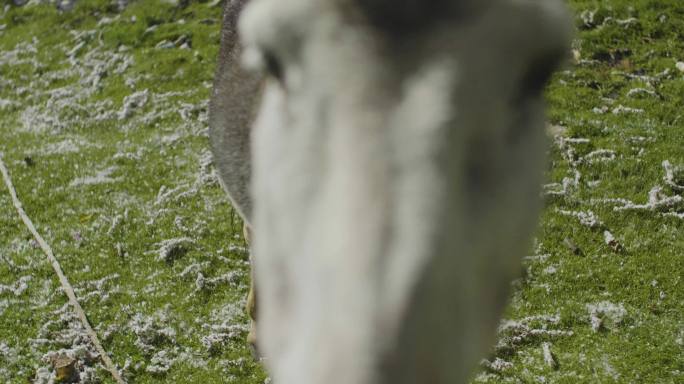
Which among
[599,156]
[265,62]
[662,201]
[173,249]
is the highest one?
[265,62]

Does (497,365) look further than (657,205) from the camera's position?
No

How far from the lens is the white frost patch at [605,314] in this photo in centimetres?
594

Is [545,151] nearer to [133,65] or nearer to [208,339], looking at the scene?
[208,339]

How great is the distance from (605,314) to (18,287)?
545 centimetres

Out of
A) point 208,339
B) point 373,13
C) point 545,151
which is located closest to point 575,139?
point 208,339

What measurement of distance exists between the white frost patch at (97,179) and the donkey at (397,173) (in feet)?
24.0

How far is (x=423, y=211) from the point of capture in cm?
164

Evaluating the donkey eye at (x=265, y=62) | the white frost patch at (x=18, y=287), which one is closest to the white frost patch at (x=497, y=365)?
the donkey eye at (x=265, y=62)

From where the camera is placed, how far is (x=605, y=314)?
603 centimetres

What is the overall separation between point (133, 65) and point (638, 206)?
8288 mm

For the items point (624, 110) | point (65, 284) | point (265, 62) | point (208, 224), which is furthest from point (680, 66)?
point (265, 62)

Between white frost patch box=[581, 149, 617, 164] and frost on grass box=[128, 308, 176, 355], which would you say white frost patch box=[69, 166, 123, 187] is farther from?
white frost patch box=[581, 149, 617, 164]

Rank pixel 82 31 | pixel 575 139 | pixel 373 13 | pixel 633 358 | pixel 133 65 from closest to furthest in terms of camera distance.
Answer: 1. pixel 373 13
2. pixel 633 358
3. pixel 575 139
4. pixel 133 65
5. pixel 82 31

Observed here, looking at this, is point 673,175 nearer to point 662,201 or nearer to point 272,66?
point 662,201
